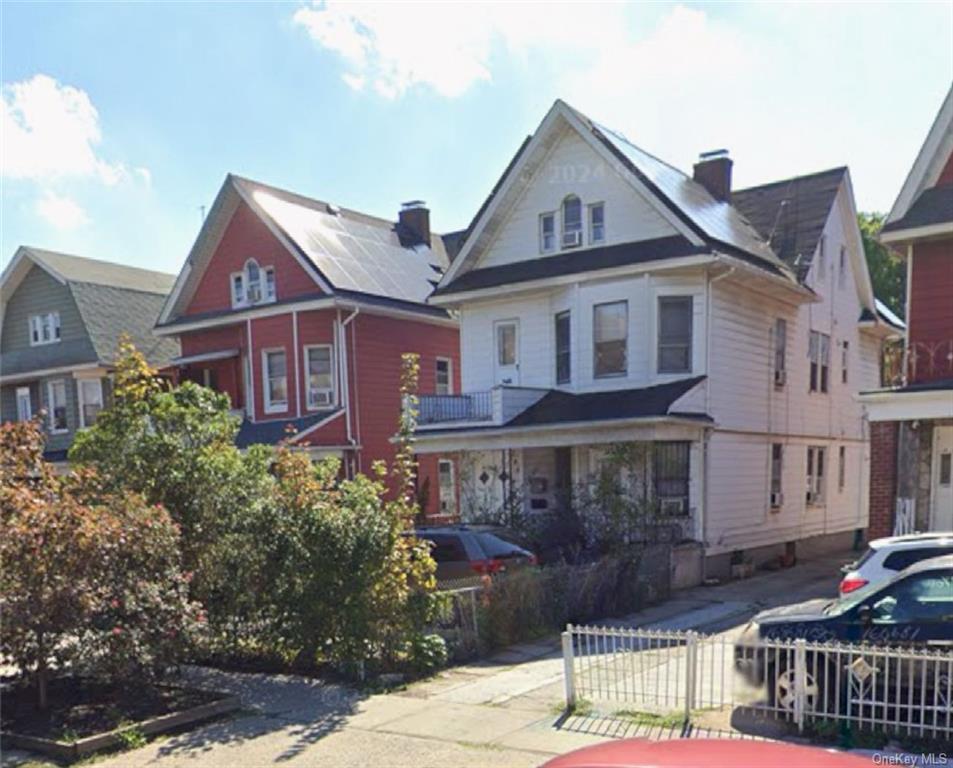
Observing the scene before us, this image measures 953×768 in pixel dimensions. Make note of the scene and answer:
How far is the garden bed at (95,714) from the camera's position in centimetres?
673

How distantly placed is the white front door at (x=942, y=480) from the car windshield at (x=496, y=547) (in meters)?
8.09

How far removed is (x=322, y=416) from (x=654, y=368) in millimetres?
9579

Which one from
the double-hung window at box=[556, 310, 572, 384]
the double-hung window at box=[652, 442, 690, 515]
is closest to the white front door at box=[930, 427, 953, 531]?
the double-hung window at box=[652, 442, 690, 515]

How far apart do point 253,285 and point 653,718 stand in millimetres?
19165

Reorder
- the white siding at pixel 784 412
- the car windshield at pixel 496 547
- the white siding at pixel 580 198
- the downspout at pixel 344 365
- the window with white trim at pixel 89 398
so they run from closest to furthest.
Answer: the car windshield at pixel 496 547, the white siding at pixel 784 412, the white siding at pixel 580 198, the downspout at pixel 344 365, the window with white trim at pixel 89 398

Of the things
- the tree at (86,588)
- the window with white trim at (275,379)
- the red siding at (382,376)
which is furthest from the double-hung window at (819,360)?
the tree at (86,588)

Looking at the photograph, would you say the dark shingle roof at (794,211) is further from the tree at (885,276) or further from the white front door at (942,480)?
the tree at (885,276)

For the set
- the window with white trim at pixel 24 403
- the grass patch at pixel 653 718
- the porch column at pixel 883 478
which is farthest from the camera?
the window with white trim at pixel 24 403

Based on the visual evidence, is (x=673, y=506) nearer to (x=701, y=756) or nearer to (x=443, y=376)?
(x=443, y=376)

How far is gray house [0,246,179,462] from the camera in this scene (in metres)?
26.6

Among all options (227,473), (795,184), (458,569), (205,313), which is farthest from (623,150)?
(205,313)

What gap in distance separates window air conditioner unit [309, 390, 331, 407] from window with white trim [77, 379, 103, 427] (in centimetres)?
1043

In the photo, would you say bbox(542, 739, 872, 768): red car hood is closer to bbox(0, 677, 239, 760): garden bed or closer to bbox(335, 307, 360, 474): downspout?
bbox(0, 677, 239, 760): garden bed

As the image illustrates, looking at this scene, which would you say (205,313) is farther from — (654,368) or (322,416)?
(654,368)
